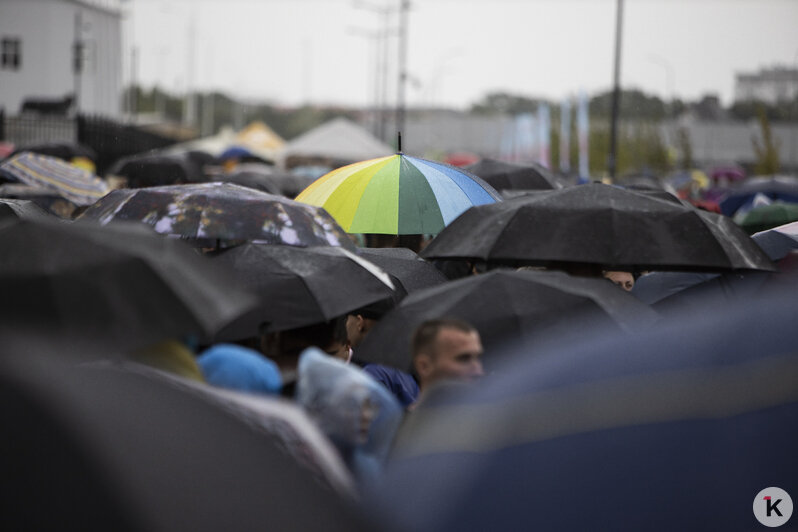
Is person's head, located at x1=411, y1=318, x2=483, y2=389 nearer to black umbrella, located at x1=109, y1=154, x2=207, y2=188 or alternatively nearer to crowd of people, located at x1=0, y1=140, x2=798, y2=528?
crowd of people, located at x1=0, y1=140, x2=798, y2=528

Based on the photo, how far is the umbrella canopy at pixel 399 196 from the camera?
8945 mm

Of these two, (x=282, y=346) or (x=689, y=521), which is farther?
(x=282, y=346)

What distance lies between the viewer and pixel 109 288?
12.3 feet

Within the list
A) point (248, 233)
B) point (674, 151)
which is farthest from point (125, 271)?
point (674, 151)

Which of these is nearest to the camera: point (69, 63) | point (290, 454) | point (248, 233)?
point (290, 454)

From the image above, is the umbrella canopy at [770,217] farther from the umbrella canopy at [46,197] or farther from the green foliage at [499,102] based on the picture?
the green foliage at [499,102]

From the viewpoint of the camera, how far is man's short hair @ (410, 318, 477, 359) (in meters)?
4.24

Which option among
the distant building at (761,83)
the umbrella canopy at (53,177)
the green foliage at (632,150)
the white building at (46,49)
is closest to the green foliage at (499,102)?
the distant building at (761,83)

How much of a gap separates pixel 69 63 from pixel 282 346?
5222 cm

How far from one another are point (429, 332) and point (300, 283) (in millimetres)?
1706

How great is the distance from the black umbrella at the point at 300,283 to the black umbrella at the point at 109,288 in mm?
1503

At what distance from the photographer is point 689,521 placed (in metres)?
3.32

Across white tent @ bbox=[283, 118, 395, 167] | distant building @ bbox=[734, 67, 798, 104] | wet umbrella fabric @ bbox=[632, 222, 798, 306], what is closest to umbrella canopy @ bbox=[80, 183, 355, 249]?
wet umbrella fabric @ bbox=[632, 222, 798, 306]

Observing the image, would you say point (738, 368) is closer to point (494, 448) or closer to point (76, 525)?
point (494, 448)
